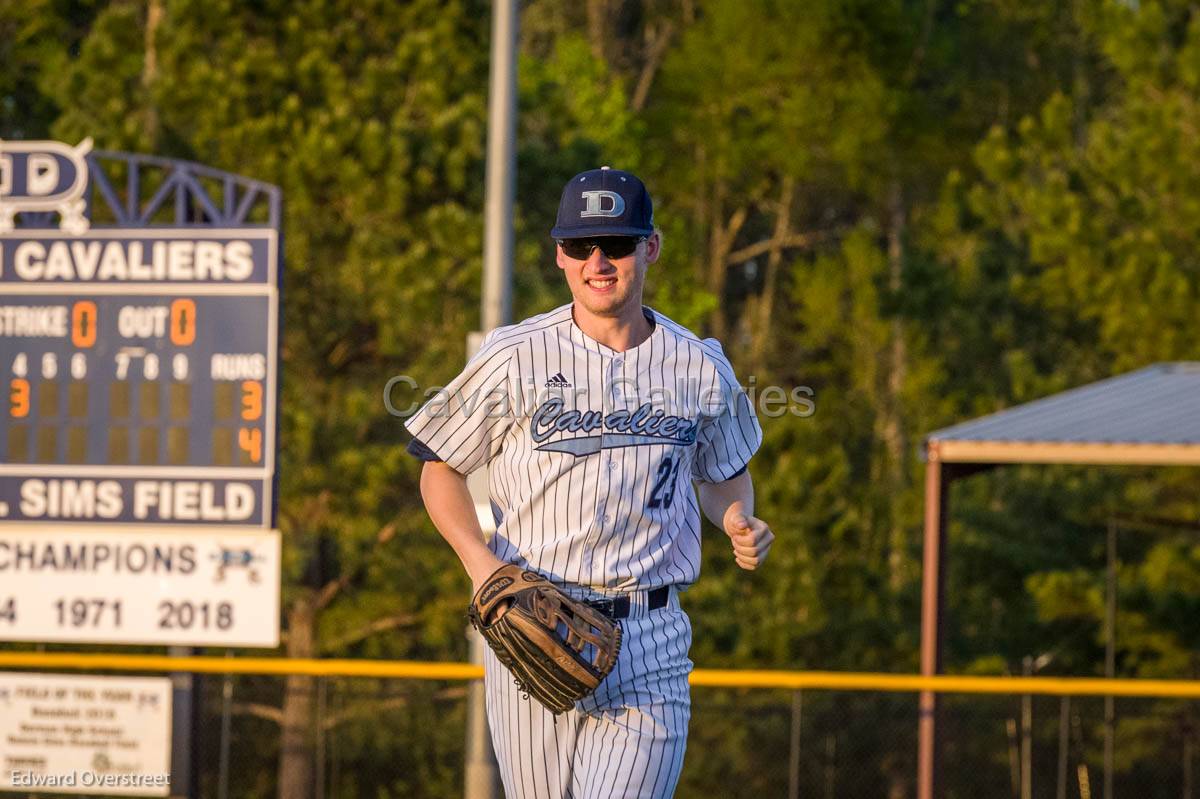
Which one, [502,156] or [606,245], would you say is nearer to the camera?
[606,245]

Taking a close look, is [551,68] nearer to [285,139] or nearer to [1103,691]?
[285,139]

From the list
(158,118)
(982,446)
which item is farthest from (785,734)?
(158,118)

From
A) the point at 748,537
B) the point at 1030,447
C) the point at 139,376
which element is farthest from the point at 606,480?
the point at 1030,447

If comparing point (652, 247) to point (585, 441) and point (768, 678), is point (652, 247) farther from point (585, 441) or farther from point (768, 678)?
point (768, 678)

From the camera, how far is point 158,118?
16.9 m

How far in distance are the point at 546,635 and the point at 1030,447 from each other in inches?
290

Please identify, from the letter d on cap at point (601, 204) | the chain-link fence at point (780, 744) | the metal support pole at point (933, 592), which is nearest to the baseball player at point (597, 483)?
the letter d on cap at point (601, 204)

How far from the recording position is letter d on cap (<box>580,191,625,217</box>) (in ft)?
12.0

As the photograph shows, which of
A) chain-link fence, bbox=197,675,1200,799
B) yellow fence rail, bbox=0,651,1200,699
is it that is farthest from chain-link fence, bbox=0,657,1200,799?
yellow fence rail, bbox=0,651,1200,699

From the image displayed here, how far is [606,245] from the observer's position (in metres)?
3.66

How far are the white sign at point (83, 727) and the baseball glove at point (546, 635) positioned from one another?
5.98 meters

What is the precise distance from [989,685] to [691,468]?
5.48m

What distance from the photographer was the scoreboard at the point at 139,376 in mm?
9078

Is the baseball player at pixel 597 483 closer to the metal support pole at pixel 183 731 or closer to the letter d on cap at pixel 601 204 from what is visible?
the letter d on cap at pixel 601 204
